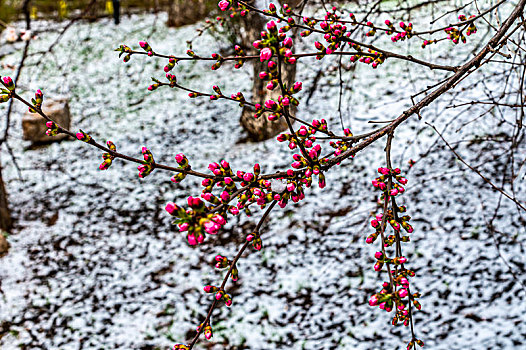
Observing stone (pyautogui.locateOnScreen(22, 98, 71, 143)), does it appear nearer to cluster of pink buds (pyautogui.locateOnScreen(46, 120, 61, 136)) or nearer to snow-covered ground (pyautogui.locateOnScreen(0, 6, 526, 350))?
snow-covered ground (pyautogui.locateOnScreen(0, 6, 526, 350))

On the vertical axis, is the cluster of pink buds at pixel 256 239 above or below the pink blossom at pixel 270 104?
below

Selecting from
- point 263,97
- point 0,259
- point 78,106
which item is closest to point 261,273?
point 263,97

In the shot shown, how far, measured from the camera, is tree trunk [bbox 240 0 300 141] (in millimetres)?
5148

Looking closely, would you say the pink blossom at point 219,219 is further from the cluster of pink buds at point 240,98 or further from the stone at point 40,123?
the stone at point 40,123

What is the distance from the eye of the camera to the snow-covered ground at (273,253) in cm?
336

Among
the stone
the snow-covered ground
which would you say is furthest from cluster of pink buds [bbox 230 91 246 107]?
the stone

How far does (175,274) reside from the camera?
420 centimetres

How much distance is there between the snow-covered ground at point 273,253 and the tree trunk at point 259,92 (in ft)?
0.80

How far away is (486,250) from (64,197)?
497 cm

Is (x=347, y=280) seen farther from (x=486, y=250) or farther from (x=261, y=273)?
(x=486, y=250)

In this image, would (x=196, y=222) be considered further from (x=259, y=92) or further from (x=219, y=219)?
(x=259, y=92)

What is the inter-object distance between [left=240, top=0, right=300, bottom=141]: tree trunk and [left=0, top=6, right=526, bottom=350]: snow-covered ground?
24cm

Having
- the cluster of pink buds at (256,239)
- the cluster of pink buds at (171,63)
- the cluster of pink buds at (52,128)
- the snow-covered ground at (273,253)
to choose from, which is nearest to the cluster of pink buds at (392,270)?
the cluster of pink buds at (256,239)

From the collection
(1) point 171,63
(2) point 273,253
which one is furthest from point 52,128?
(2) point 273,253
